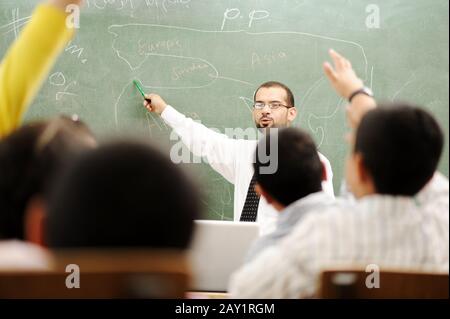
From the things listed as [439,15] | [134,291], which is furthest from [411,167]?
[439,15]

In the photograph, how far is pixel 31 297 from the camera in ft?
2.49

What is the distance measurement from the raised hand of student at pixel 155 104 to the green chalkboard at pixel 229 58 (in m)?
0.04

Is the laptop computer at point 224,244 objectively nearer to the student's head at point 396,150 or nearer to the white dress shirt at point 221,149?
the student's head at point 396,150

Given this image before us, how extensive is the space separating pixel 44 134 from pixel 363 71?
2583mm

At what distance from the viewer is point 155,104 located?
10.3 ft

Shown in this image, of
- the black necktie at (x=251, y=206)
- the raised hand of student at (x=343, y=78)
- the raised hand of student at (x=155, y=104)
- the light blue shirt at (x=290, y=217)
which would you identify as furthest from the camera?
the raised hand of student at (x=155, y=104)

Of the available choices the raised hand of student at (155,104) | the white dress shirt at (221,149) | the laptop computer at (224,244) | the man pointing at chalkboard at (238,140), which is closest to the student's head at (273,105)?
the man pointing at chalkboard at (238,140)

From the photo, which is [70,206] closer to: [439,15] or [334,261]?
[334,261]

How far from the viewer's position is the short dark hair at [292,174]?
4.68 ft

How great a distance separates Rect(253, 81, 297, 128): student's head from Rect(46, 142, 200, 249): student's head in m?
2.31

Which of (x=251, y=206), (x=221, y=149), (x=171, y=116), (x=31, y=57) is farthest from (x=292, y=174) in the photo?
(x=171, y=116)

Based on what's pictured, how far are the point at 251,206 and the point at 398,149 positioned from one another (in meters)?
1.66

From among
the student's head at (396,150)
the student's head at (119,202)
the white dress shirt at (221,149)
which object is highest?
the white dress shirt at (221,149)

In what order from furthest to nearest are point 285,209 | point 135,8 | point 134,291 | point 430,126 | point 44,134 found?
point 135,8, point 285,209, point 430,126, point 44,134, point 134,291
